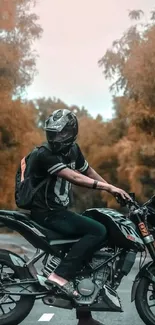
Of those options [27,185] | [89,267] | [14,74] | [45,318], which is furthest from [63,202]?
[14,74]

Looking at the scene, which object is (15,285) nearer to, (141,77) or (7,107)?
(141,77)

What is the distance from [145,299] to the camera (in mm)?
6531

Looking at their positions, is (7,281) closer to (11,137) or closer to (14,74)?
(14,74)

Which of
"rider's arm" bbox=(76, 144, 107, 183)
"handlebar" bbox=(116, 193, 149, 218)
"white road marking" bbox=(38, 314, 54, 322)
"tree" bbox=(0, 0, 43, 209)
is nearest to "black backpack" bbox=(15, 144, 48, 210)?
"rider's arm" bbox=(76, 144, 107, 183)

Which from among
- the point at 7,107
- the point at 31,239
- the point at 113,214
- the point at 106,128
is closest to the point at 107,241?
the point at 113,214

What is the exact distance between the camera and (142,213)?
252 inches

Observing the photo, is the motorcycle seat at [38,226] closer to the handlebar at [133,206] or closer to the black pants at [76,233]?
the black pants at [76,233]

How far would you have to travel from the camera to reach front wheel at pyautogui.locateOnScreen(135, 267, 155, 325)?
650 cm

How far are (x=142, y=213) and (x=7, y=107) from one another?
2033 cm

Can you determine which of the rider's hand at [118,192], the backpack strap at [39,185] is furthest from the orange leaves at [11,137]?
the rider's hand at [118,192]

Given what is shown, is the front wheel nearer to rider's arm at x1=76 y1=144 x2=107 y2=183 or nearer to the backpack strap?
rider's arm at x1=76 y1=144 x2=107 y2=183

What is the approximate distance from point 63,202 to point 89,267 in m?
0.60

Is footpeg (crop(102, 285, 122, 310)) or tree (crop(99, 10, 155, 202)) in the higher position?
tree (crop(99, 10, 155, 202))

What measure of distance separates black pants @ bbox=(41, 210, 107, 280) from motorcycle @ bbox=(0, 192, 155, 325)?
70 mm
